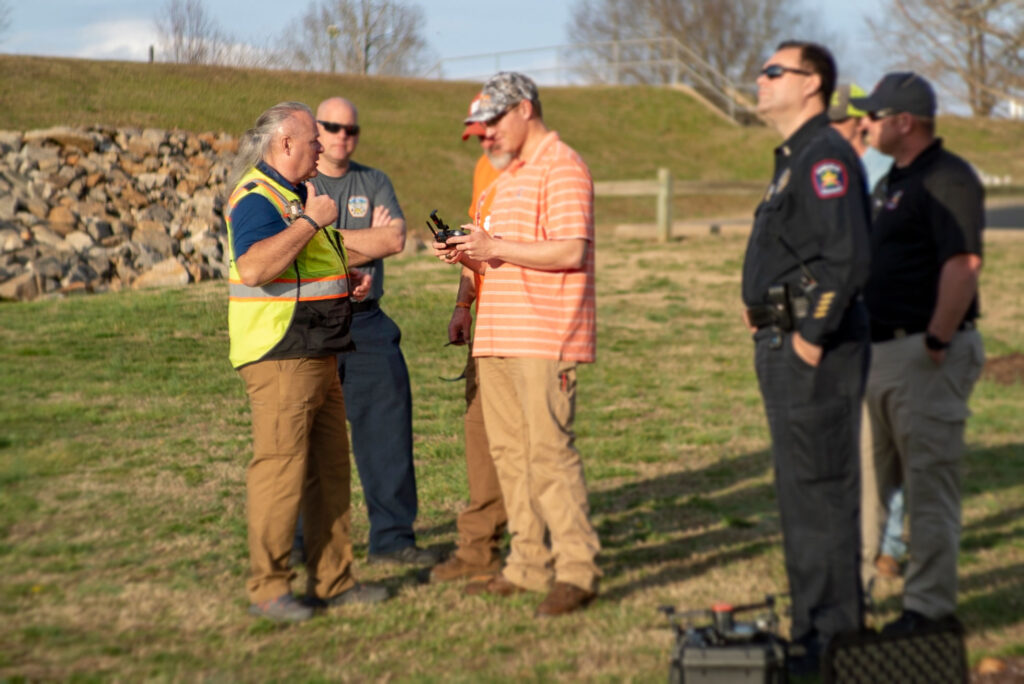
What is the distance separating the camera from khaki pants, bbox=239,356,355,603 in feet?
14.2

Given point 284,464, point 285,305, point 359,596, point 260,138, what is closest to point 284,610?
point 359,596

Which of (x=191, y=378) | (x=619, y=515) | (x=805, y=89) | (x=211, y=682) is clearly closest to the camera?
(x=805, y=89)

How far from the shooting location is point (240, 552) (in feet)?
17.7

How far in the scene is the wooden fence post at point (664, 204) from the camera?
18.1 metres

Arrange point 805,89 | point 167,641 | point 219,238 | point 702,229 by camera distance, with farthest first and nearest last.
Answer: point 702,229
point 219,238
point 167,641
point 805,89

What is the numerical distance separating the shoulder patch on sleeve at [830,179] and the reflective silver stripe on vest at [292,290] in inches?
76.8

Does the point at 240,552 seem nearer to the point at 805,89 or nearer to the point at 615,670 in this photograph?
the point at 615,670

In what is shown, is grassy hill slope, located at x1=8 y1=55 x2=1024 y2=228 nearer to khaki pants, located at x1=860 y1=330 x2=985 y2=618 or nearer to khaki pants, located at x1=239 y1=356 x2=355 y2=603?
khaki pants, located at x1=239 y1=356 x2=355 y2=603

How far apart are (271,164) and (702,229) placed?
15.6m

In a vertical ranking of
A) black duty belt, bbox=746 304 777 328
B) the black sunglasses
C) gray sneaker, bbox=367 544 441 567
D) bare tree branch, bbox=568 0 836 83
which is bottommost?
gray sneaker, bbox=367 544 441 567

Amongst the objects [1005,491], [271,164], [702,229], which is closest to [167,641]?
[271,164]

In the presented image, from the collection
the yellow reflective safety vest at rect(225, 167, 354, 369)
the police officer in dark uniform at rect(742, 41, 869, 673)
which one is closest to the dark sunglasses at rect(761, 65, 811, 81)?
the police officer in dark uniform at rect(742, 41, 869, 673)

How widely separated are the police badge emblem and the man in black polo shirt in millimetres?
2362

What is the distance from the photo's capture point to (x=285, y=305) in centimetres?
431
